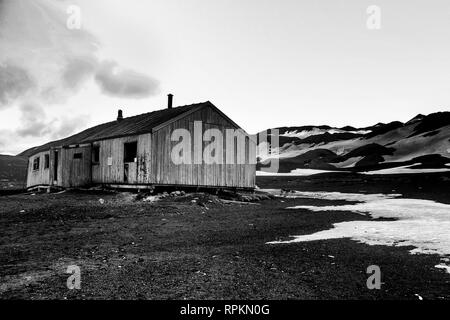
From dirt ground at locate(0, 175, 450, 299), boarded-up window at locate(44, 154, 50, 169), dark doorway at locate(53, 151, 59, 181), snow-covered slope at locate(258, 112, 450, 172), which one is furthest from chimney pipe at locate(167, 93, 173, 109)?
snow-covered slope at locate(258, 112, 450, 172)

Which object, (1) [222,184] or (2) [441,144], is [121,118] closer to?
(1) [222,184]

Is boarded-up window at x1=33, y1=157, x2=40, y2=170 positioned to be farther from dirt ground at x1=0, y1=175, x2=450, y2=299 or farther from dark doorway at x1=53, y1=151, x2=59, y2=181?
dirt ground at x1=0, y1=175, x2=450, y2=299

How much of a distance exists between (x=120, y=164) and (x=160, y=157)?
12.9 ft

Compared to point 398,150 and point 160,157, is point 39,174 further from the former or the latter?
point 398,150

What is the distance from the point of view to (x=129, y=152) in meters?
25.3

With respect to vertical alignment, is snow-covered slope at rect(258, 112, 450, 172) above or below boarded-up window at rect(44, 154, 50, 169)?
above

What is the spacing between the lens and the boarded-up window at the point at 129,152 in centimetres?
2494

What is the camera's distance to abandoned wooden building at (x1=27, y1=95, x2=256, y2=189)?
75.7 feet

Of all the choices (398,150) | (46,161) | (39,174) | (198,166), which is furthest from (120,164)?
(398,150)

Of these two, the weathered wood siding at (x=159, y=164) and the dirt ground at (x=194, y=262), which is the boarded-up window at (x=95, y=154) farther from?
the dirt ground at (x=194, y=262)

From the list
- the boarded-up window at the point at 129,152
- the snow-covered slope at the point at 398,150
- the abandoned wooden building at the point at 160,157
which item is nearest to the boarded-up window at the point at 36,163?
the abandoned wooden building at the point at 160,157

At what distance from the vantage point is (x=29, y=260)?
7.23 metres

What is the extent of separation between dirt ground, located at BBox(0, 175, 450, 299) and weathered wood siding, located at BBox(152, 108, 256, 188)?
9659mm
